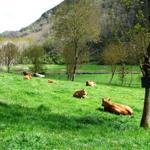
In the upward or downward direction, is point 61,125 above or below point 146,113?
below

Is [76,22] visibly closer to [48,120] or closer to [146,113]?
[146,113]

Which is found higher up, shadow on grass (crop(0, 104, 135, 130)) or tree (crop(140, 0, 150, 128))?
tree (crop(140, 0, 150, 128))

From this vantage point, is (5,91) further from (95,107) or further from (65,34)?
(65,34)

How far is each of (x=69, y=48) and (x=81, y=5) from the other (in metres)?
20.1

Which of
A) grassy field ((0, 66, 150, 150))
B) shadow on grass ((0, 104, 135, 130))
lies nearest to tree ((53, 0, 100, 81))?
grassy field ((0, 66, 150, 150))

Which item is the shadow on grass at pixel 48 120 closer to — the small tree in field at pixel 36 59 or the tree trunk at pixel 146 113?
the tree trunk at pixel 146 113

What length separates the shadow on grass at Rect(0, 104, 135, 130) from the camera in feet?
72.2

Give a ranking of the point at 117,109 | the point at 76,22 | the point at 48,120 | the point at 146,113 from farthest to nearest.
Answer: the point at 76,22 → the point at 117,109 → the point at 146,113 → the point at 48,120

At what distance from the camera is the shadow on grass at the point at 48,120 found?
22016 millimetres

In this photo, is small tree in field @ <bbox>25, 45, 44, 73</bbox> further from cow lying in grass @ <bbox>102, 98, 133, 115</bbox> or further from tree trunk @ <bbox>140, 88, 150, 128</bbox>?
tree trunk @ <bbox>140, 88, 150, 128</bbox>

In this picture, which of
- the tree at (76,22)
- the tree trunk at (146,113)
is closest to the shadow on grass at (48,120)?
the tree trunk at (146,113)

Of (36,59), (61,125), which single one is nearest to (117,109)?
(61,125)

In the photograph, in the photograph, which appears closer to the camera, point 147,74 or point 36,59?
point 147,74

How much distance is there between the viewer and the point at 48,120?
2381 cm
